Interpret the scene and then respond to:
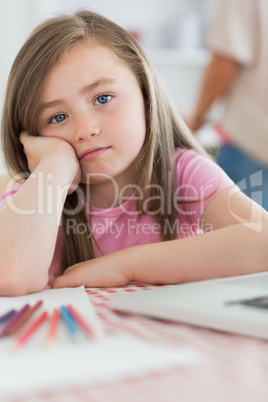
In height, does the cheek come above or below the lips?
above

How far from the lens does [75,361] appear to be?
0.42 metres

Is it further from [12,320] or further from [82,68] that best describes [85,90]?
[12,320]

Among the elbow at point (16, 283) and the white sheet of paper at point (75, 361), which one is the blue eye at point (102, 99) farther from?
the white sheet of paper at point (75, 361)

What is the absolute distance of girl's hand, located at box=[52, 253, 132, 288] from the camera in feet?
2.53

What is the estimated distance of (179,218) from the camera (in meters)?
1.16

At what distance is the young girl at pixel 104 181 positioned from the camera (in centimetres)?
79

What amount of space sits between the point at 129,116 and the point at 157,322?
563 millimetres

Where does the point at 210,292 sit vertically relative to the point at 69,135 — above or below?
below

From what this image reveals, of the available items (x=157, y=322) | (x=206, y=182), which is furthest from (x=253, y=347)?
(x=206, y=182)

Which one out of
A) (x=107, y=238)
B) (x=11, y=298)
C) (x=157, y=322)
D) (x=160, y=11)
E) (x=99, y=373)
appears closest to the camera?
(x=99, y=373)

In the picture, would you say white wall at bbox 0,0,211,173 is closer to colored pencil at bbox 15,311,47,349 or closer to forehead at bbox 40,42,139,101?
forehead at bbox 40,42,139,101

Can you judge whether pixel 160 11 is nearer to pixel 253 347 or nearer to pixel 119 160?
pixel 119 160

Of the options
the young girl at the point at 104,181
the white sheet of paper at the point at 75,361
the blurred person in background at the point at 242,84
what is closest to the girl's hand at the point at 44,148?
the young girl at the point at 104,181

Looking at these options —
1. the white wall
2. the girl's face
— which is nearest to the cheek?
the girl's face
